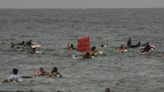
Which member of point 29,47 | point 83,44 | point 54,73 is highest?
point 83,44

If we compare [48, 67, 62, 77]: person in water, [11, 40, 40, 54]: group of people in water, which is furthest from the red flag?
[11, 40, 40, 54]: group of people in water

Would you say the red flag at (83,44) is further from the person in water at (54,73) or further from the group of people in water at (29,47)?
the group of people in water at (29,47)

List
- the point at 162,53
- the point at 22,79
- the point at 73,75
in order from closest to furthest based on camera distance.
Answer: the point at 22,79
the point at 73,75
the point at 162,53

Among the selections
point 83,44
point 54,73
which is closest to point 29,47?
point 83,44

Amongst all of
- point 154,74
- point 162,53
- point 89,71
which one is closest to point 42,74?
point 89,71

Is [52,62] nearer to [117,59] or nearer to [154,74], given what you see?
[117,59]

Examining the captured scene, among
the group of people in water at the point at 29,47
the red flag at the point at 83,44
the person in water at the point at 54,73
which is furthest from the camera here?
the group of people in water at the point at 29,47

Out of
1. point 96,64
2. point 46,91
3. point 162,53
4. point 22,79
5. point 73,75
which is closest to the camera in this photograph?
point 46,91

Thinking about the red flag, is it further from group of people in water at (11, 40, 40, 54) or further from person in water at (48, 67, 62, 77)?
group of people in water at (11, 40, 40, 54)

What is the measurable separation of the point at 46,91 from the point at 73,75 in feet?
29.7

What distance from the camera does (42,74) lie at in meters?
39.3

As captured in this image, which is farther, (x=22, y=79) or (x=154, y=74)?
(x=154, y=74)

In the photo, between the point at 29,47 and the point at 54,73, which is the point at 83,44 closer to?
the point at 54,73

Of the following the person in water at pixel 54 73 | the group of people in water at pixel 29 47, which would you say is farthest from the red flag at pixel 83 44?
the group of people in water at pixel 29 47
